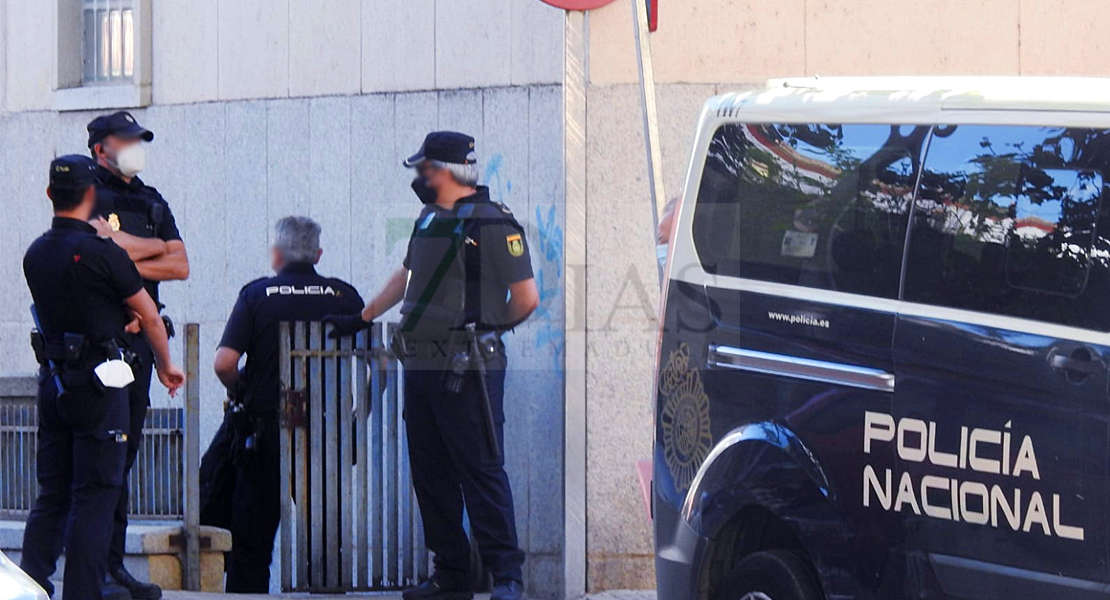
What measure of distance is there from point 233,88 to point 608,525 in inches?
135

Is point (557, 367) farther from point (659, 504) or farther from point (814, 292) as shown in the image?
point (814, 292)

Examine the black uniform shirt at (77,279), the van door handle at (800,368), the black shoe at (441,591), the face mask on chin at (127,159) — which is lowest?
the black shoe at (441,591)

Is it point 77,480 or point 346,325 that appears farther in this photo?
Result: point 346,325

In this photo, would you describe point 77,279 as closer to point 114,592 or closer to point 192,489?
point 114,592

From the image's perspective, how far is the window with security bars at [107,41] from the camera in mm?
9430

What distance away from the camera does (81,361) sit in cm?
629

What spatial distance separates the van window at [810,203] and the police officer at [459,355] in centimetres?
185

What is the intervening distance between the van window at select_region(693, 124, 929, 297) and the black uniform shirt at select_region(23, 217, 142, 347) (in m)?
2.55

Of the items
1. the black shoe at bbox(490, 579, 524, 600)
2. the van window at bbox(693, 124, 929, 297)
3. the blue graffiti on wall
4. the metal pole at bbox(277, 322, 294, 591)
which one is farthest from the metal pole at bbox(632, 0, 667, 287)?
the metal pole at bbox(277, 322, 294, 591)

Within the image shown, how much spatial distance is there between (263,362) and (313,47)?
1878 mm

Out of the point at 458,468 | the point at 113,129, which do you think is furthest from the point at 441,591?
the point at 113,129

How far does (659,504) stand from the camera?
5.37 m

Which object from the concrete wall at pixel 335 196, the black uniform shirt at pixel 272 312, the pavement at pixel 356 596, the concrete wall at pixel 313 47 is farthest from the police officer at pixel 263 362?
the concrete wall at pixel 313 47

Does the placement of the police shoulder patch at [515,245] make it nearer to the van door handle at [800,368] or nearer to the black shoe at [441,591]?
the black shoe at [441,591]
